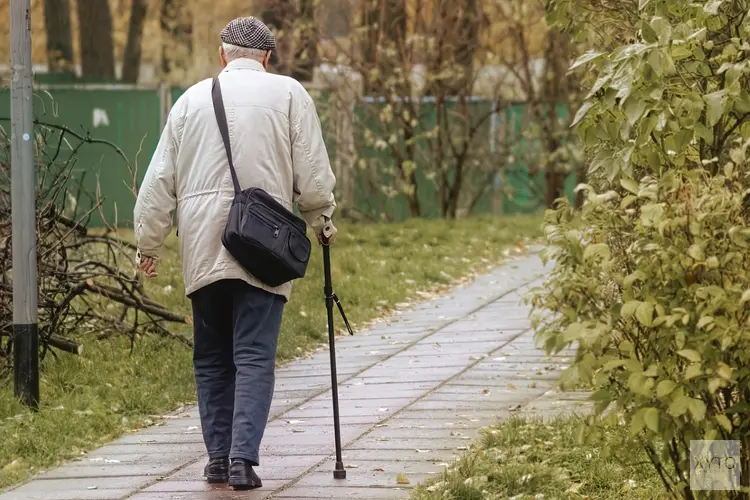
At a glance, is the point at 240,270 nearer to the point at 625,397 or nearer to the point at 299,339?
the point at 625,397

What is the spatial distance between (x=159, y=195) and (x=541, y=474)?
1.95m

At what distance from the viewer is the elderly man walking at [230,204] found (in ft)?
17.7

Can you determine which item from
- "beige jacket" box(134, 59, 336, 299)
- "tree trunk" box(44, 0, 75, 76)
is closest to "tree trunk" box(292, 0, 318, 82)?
"tree trunk" box(44, 0, 75, 76)

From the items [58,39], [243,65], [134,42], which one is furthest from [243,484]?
[134,42]

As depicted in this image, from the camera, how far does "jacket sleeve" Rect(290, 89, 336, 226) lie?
5516mm

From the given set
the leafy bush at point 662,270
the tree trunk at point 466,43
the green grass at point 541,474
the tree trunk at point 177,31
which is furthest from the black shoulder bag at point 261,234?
the tree trunk at point 177,31

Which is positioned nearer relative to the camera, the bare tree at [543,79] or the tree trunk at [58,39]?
the bare tree at [543,79]

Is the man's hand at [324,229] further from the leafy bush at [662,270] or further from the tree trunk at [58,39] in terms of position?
the tree trunk at [58,39]

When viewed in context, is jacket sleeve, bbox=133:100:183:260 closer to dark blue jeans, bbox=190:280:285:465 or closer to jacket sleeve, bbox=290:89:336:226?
dark blue jeans, bbox=190:280:285:465

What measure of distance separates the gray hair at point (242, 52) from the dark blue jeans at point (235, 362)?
0.98 m

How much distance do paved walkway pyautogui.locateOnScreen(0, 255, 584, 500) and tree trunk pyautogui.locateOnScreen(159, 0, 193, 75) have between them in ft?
62.6

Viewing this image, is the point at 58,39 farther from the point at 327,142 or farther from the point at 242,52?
the point at 242,52

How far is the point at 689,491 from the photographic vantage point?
420 centimetres

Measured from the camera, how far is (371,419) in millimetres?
6727
